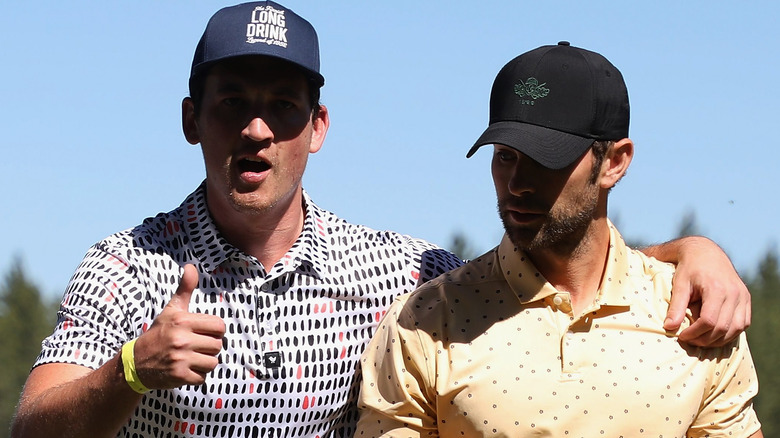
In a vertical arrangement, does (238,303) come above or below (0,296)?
below

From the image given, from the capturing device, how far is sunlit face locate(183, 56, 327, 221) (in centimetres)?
477

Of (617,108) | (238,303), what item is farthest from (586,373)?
(238,303)

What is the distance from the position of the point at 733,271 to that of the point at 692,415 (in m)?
0.67

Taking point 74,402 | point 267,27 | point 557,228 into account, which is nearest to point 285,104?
point 267,27

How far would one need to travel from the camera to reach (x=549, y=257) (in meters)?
4.63

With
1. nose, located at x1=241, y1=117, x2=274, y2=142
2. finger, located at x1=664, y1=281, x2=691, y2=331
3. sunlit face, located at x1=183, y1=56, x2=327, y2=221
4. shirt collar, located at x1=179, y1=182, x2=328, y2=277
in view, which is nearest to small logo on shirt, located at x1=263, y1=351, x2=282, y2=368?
shirt collar, located at x1=179, y1=182, x2=328, y2=277

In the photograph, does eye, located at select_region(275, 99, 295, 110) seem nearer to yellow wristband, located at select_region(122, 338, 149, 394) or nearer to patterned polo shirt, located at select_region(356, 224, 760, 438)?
patterned polo shirt, located at select_region(356, 224, 760, 438)

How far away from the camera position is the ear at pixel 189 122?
16.7 ft

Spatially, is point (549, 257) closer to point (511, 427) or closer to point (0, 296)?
point (511, 427)

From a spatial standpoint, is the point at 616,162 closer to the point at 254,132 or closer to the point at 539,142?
the point at 539,142

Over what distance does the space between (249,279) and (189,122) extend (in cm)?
75

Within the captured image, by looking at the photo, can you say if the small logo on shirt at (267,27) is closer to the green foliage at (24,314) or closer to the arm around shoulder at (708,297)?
the arm around shoulder at (708,297)

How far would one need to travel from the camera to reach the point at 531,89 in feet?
15.2

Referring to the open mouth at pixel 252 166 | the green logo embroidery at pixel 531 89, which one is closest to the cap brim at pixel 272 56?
the open mouth at pixel 252 166
